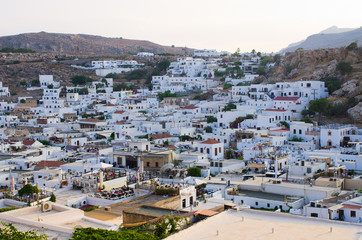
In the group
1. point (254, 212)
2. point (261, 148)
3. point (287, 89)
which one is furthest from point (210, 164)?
point (287, 89)

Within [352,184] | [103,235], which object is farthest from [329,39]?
[103,235]

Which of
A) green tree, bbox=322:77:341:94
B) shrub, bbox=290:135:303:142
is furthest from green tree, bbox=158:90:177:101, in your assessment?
shrub, bbox=290:135:303:142

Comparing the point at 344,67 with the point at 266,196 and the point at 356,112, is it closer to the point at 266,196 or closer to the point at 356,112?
the point at 356,112

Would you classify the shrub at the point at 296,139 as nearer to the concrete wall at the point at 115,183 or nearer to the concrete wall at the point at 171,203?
the concrete wall at the point at 115,183

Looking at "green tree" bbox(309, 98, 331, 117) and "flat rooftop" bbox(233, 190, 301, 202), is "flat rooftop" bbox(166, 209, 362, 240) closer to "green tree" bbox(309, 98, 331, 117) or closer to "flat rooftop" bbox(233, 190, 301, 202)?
"flat rooftop" bbox(233, 190, 301, 202)

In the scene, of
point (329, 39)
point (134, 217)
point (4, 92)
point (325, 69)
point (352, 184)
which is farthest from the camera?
point (329, 39)

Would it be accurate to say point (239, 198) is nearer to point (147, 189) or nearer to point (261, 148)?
point (147, 189)
